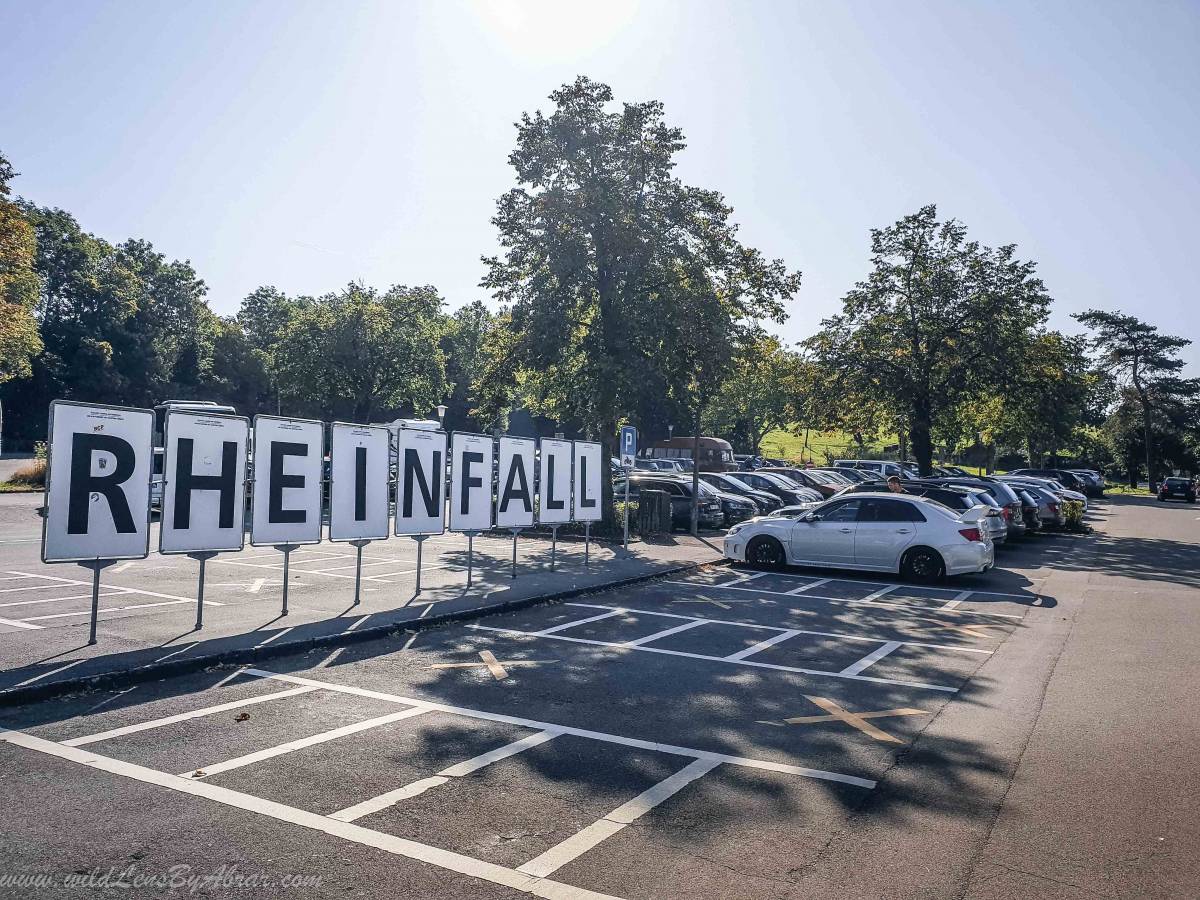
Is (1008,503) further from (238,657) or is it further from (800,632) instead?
(238,657)

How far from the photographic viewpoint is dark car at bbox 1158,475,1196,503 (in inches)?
2265

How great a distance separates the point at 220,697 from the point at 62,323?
65.3m

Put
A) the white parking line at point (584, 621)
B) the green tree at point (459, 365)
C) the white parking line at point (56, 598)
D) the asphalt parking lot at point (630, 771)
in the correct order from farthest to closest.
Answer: the green tree at point (459, 365)
the white parking line at point (56, 598)
the white parking line at point (584, 621)
the asphalt parking lot at point (630, 771)

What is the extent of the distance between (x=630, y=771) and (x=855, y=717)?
2338 millimetres

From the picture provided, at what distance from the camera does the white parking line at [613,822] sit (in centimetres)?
418

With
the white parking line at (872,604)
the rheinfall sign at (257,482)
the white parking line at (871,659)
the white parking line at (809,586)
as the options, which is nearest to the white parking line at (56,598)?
the rheinfall sign at (257,482)

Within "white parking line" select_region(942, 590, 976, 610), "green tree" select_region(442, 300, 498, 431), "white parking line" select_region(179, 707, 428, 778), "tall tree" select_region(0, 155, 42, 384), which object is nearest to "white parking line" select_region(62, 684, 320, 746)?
"white parking line" select_region(179, 707, 428, 778)

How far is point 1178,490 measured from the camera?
2276 inches

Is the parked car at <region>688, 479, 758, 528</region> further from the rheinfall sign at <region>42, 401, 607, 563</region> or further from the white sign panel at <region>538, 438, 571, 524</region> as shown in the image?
the rheinfall sign at <region>42, 401, 607, 563</region>

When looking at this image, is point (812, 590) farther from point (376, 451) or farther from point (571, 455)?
point (376, 451)

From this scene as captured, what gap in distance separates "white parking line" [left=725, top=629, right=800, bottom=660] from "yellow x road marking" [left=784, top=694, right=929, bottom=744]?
1832 mm

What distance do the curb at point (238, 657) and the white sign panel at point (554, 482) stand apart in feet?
7.38

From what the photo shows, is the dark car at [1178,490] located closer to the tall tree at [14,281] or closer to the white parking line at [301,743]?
the white parking line at [301,743]

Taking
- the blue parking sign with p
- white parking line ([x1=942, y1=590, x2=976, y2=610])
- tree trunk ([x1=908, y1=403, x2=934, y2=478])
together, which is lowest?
white parking line ([x1=942, y1=590, x2=976, y2=610])
